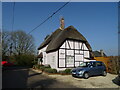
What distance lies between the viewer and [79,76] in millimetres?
11891

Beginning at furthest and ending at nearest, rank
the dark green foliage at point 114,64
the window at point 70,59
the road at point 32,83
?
the window at point 70,59, the dark green foliage at point 114,64, the road at point 32,83

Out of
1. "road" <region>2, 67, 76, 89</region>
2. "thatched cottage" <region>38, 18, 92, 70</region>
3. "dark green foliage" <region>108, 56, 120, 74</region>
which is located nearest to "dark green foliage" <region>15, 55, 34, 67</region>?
"thatched cottage" <region>38, 18, 92, 70</region>

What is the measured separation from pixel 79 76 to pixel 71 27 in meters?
10.8

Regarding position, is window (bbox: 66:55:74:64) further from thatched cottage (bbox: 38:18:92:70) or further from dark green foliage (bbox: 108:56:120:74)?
dark green foliage (bbox: 108:56:120:74)

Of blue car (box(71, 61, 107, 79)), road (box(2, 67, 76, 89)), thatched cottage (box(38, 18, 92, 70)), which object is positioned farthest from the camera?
thatched cottage (box(38, 18, 92, 70))

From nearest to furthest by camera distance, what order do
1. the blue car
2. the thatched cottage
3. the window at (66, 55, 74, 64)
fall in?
1. the blue car
2. the thatched cottage
3. the window at (66, 55, 74, 64)

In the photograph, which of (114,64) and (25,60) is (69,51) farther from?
(25,60)

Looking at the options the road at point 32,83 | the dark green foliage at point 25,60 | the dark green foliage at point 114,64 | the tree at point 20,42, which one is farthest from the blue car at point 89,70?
the tree at point 20,42

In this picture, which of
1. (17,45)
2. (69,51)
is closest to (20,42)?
(17,45)

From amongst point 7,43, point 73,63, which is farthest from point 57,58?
point 7,43

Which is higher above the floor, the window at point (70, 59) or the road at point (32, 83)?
the window at point (70, 59)

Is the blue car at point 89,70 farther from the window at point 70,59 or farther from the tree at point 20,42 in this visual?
the tree at point 20,42

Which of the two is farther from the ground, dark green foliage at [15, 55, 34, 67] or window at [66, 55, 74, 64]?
window at [66, 55, 74, 64]

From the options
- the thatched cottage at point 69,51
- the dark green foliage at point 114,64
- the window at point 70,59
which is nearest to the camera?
the dark green foliage at point 114,64
